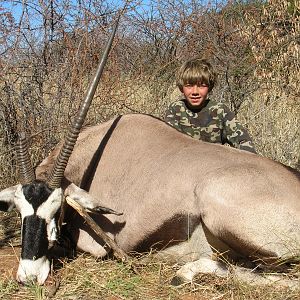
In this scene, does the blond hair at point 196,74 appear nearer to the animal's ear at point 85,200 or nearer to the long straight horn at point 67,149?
the long straight horn at point 67,149

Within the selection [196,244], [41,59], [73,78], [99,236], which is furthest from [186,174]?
[41,59]

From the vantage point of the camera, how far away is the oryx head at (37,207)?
10.2ft

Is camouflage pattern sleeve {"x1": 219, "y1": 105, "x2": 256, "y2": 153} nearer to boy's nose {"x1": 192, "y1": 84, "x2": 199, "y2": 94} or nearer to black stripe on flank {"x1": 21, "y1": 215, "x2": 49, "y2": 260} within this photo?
boy's nose {"x1": 192, "y1": 84, "x2": 199, "y2": 94}

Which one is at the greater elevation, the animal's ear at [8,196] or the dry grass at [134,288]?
the animal's ear at [8,196]

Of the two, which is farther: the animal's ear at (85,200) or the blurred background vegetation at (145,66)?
the blurred background vegetation at (145,66)

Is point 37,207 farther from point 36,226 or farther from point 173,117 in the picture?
point 173,117

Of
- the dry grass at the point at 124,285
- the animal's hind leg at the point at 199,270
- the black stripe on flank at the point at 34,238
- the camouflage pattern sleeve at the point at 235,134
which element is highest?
the camouflage pattern sleeve at the point at 235,134

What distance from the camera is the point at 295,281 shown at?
3.07 m

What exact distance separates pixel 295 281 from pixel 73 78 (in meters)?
3.18

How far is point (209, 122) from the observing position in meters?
4.65

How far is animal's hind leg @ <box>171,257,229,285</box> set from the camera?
3.20m

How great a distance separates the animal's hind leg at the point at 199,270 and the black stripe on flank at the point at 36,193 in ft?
3.08

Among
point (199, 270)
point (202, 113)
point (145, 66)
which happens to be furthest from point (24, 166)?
point (145, 66)

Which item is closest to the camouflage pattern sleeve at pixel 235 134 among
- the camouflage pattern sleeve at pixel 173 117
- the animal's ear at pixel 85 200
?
the camouflage pattern sleeve at pixel 173 117
